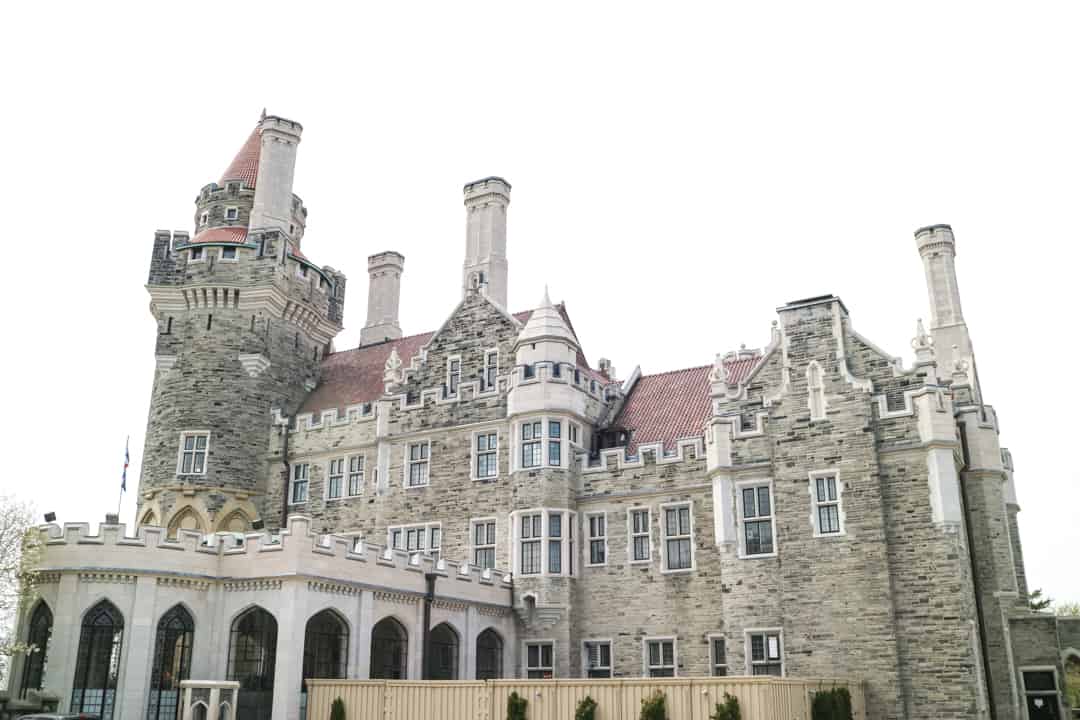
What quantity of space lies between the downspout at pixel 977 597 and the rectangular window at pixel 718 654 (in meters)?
6.48

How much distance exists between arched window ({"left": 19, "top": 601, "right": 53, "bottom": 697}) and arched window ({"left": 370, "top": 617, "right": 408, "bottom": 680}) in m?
7.68

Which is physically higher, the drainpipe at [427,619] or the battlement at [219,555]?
the battlement at [219,555]

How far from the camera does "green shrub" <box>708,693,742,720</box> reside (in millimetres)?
18438

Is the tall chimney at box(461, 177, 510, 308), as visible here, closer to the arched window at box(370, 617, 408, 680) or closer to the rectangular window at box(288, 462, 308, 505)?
the rectangular window at box(288, 462, 308, 505)

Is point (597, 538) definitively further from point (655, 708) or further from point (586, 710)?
point (655, 708)

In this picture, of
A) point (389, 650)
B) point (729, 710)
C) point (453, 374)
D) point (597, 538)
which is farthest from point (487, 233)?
point (729, 710)

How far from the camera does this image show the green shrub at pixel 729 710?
1844cm

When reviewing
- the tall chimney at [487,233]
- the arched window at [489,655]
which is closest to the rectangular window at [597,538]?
the arched window at [489,655]

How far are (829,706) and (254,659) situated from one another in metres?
13.6

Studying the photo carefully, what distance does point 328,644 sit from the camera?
81.1 feet

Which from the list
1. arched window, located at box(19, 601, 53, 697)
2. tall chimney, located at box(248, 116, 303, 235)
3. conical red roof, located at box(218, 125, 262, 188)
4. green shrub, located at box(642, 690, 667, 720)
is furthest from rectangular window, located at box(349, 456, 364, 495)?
green shrub, located at box(642, 690, 667, 720)

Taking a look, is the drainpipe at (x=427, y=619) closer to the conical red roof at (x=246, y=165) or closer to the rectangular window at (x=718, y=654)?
the rectangular window at (x=718, y=654)

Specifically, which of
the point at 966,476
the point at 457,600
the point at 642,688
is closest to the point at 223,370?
the point at 457,600

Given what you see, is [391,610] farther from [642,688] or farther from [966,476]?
[966,476]
